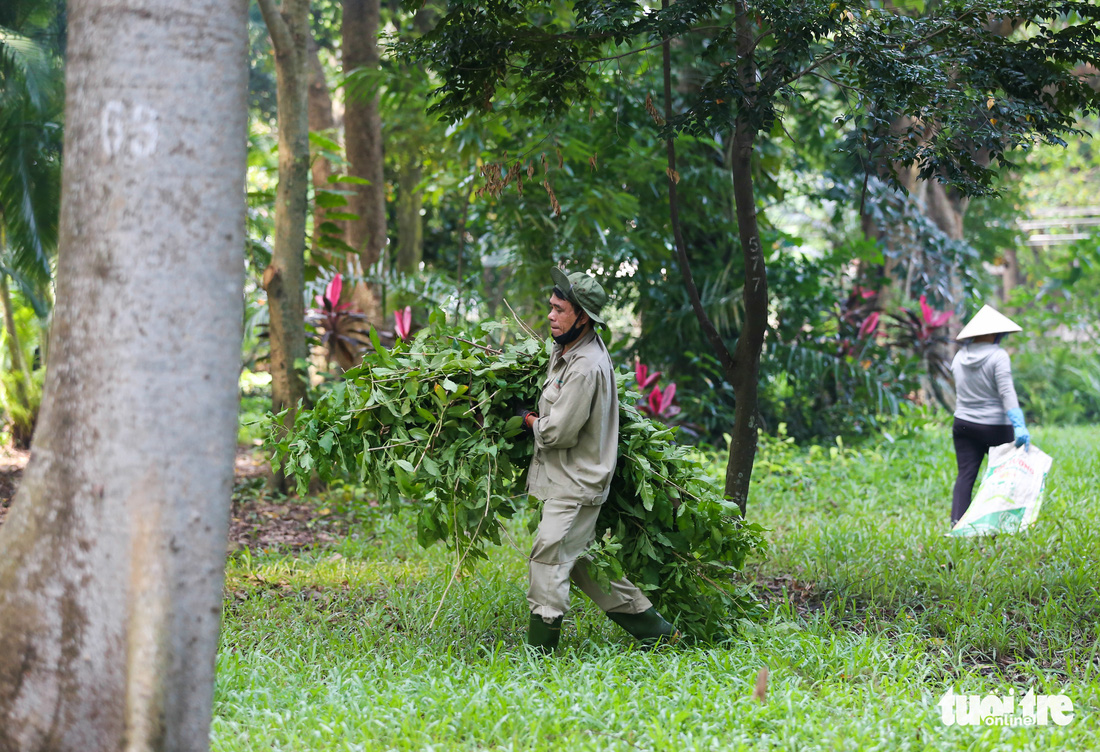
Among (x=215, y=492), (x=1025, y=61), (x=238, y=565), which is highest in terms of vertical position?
(x=1025, y=61)

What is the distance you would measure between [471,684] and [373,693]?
41 centimetres

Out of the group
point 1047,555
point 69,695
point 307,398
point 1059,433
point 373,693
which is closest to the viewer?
point 69,695

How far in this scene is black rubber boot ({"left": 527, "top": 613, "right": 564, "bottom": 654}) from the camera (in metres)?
4.26

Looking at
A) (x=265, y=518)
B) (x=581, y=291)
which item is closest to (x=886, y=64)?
(x=581, y=291)

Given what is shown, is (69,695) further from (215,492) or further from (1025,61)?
(1025,61)

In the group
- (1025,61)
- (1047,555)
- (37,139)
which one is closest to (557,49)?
(1025,61)

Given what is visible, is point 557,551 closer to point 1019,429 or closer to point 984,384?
point 1019,429

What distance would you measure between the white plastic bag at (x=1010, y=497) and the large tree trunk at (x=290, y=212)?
17.9ft

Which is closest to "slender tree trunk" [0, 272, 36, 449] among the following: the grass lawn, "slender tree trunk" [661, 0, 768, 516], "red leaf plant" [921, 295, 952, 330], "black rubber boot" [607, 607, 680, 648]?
the grass lawn

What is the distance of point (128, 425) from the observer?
2570 millimetres

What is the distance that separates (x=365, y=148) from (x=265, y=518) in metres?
4.66

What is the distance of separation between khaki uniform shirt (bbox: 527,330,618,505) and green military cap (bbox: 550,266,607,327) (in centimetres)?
13

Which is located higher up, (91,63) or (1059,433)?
(91,63)

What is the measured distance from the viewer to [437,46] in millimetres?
5152
